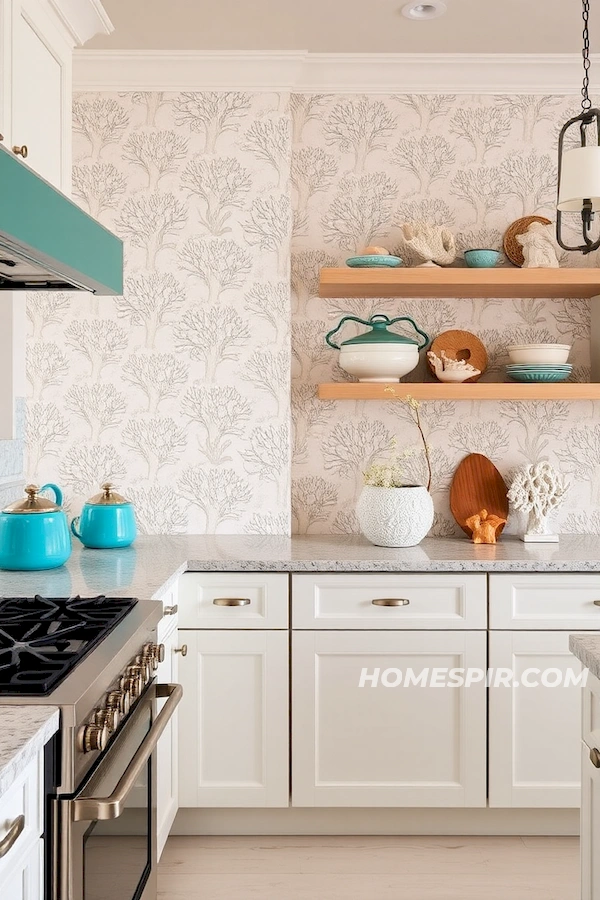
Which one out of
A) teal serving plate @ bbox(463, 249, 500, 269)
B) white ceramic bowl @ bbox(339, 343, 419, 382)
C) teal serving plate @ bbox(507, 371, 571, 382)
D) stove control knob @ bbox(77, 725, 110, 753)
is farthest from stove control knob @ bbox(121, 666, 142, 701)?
teal serving plate @ bbox(463, 249, 500, 269)

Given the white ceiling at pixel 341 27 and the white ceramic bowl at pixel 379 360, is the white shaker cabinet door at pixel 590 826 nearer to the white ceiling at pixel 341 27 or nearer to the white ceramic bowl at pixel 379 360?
the white ceramic bowl at pixel 379 360

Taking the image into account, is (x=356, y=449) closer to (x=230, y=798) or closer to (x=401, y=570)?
(x=401, y=570)

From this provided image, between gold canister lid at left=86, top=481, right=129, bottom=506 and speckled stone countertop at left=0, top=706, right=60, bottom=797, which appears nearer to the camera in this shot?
speckled stone countertop at left=0, top=706, right=60, bottom=797

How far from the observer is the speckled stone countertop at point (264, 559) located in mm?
2318

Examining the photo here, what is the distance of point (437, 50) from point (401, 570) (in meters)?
1.82

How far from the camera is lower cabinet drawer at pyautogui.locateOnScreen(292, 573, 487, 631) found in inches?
106

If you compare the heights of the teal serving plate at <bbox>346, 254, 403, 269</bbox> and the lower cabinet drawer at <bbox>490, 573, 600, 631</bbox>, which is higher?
the teal serving plate at <bbox>346, 254, 403, 269</bbox>

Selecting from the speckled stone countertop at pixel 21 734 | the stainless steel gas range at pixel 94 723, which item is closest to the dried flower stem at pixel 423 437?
the stainless steel gas range at pixel 94 723

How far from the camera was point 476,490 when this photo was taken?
3.28 m

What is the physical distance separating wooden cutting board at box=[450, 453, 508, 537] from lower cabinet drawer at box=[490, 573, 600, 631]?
0.56 meters

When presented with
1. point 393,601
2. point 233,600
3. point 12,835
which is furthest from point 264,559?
point 12,835

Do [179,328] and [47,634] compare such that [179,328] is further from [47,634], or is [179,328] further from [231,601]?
[47,634]

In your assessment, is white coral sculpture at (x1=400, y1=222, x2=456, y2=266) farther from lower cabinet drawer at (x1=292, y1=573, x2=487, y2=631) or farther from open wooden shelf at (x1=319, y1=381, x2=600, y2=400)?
lower cabinet drawer at (x1=292, y1=573, x2=487, y2=631)

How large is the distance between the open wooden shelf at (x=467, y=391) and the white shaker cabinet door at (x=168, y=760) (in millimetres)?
1001
